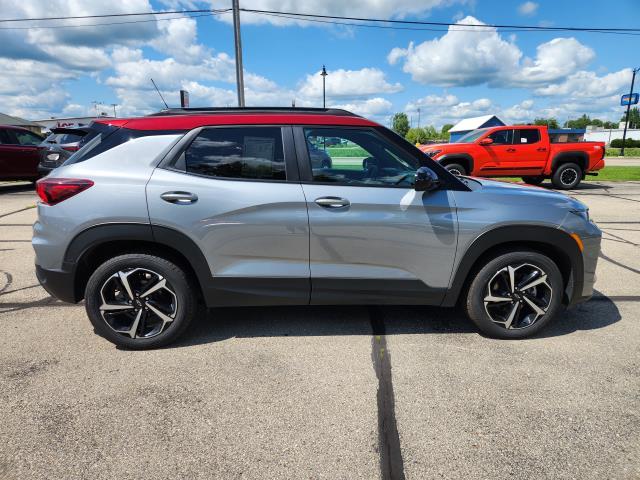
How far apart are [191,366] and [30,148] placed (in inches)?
489

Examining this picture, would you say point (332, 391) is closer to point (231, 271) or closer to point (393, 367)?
point (393, 367)

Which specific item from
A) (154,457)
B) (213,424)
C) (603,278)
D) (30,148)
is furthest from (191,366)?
(30,148)

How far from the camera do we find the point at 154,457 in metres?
2.09

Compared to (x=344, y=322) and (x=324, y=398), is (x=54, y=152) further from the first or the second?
(x=324, y=398)

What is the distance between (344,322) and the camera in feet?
11.9

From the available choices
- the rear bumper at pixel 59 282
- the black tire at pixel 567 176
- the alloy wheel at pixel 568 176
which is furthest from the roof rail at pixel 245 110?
the alloy wheel at pixel 568 176

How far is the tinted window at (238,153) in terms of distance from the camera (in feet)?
9.85

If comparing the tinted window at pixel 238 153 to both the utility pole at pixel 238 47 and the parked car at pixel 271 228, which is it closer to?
the parked car at pixel 271 228

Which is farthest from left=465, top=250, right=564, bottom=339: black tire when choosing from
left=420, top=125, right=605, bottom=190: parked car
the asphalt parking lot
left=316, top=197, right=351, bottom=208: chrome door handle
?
left=420, top=125, right=605, bottom=190: parked car

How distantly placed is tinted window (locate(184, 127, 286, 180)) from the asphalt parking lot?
4.29ft

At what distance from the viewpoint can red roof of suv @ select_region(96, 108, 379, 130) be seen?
3.05 metres

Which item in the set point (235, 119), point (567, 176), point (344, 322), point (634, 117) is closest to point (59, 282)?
point (235, 119)

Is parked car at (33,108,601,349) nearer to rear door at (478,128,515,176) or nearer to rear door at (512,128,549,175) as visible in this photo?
rear door at (478,128,515,176)

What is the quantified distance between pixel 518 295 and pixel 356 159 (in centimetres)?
161
